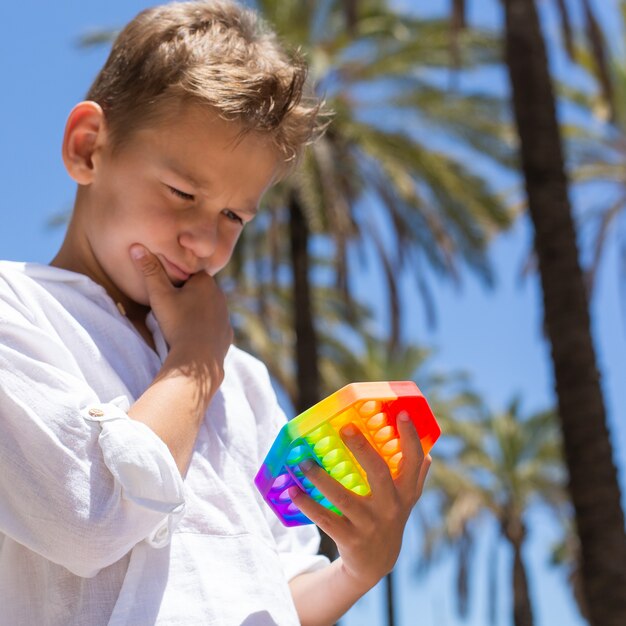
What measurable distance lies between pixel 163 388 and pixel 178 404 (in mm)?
30

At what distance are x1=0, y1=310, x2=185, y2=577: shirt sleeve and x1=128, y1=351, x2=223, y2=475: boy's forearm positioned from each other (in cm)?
5

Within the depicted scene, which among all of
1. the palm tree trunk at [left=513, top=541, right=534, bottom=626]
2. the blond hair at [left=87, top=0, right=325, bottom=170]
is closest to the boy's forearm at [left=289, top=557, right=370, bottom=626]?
the blond hair at [left=87, top=0, right=325, bottom=170]

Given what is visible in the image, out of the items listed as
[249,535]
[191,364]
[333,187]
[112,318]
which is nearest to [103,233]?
[112,318]

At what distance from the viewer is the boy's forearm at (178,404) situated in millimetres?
1197

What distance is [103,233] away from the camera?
142 cm

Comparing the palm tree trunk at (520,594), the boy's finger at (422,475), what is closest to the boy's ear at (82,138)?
the boy's finger at (422,475)

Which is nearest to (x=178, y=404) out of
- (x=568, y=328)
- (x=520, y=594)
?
(x=568, y=328)

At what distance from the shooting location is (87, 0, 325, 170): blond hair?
142 centimetres

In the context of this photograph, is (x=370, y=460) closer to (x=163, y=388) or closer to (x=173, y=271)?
(x=163, y=388)

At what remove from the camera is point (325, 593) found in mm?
1417

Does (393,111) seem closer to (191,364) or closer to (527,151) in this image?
(527,151)

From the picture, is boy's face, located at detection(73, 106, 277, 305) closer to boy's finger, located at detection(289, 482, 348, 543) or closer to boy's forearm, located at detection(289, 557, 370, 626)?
boy's finger, located at detection(289, 482, 348, 543)

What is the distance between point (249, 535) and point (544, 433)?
21.4 m

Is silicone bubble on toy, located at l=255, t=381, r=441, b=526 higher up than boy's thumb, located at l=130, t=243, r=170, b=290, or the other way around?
boy's thumb, located at l=130, t=243, r=170, b=290
